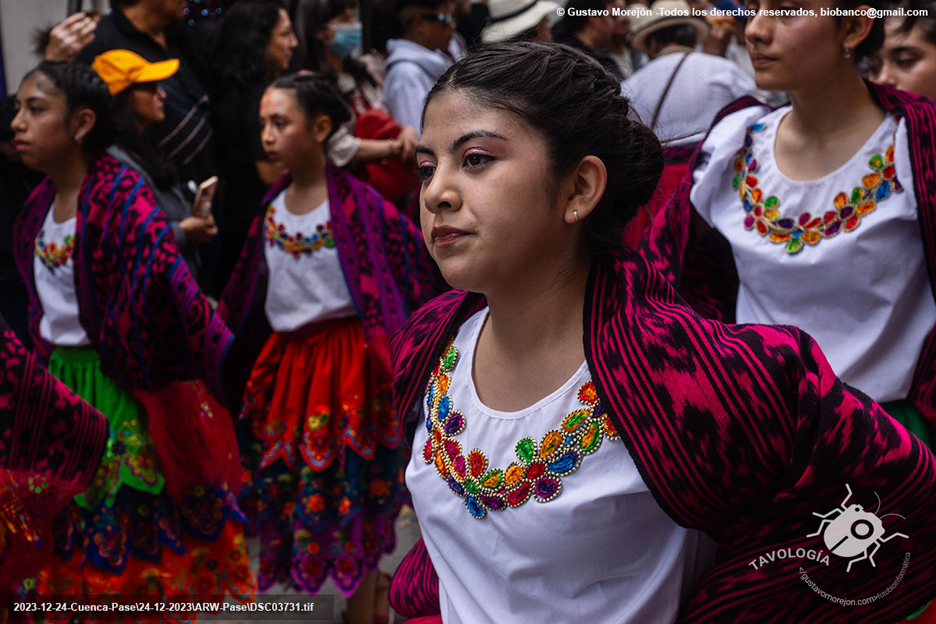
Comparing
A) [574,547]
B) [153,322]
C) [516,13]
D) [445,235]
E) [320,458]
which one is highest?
[445,235]

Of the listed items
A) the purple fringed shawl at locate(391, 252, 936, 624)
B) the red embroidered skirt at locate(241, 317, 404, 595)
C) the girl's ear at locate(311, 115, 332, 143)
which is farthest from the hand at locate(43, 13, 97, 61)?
the purple fringed shawl at locate(391, 252, 936, 624)

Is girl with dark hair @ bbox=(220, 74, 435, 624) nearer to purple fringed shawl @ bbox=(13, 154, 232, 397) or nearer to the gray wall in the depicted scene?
purple fringed shawl @ bbox=(13, 154, 232, 397)

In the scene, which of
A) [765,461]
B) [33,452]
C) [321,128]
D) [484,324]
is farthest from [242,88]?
[765,461]

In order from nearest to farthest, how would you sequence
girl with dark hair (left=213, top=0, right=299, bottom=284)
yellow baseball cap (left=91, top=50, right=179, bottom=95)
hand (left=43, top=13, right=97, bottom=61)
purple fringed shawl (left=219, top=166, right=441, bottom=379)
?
purple fringed shawl (left=219, top=166, right=441, bottom=379), yellow baseball cap (left=91, top=50, right=179, bottom=95), hand (left=43, top=13, right=97, bottom=61), girl with dark hair (left=213, top=0, right=299, bottom=284)

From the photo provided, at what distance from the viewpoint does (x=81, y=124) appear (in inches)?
130

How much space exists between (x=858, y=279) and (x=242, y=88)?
128 inches

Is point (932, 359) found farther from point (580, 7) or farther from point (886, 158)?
point (580, 7)

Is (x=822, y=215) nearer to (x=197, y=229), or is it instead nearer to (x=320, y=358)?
(x=320, y=358)

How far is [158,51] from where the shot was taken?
452 cm

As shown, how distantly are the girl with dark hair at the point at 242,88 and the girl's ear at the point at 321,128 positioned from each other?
2.73 feet

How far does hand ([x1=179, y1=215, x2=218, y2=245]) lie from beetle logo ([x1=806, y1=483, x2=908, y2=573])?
2896 mm

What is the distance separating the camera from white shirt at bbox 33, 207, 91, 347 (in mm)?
3252

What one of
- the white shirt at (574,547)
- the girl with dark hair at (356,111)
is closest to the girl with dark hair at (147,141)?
the girl with dark hair at (356,111)

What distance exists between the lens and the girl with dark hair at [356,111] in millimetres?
4082
